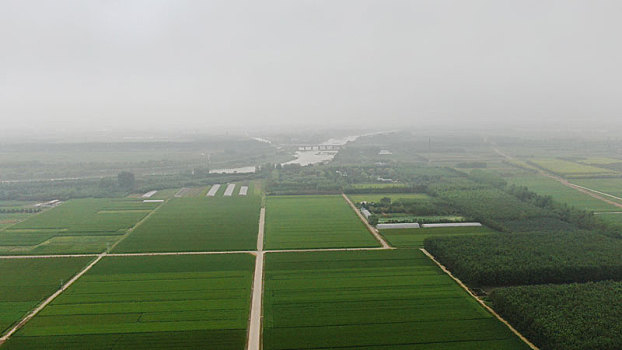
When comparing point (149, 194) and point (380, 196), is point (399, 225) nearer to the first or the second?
point (380, 196)

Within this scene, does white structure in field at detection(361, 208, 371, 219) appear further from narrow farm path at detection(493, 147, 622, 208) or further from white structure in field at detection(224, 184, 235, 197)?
narrow farm path at detection(493, 147, 622, 208)

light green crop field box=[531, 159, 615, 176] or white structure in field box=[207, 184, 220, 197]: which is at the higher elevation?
white structure in field box=[207, 184, 220, 197]

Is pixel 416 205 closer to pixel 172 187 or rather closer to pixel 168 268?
pixel 168 268

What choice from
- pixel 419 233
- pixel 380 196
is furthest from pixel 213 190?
pixel 419 233

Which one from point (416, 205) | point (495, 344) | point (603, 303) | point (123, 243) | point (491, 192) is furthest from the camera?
point (491, 192)

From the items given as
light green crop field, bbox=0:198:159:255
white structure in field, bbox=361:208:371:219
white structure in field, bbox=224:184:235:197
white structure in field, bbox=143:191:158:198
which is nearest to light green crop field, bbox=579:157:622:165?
white structure in field, bbox=361:208:371:219

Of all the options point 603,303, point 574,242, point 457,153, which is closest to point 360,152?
point 457,153

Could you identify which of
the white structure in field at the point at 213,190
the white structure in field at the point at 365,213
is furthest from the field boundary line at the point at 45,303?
the white structure in field at the point at 365,213

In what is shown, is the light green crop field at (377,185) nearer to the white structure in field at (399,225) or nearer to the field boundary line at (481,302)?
the white structure in field at (399,225)
